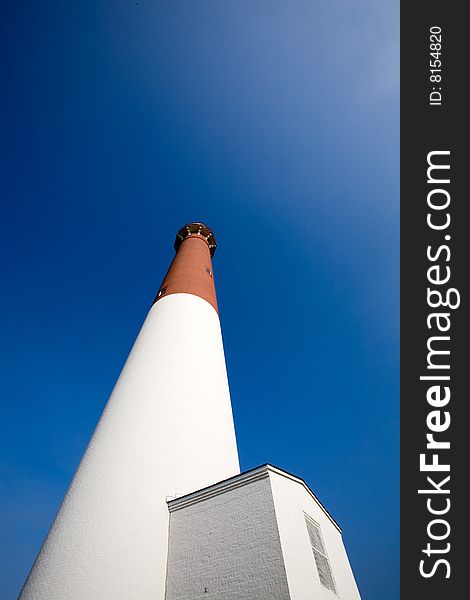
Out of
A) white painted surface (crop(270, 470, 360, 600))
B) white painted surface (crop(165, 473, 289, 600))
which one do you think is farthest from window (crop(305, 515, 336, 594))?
white painted surface (crop(165, 473, 289, 600))

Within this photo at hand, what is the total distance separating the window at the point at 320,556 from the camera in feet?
17.9

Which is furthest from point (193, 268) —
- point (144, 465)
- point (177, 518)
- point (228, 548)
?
point (228, 548)

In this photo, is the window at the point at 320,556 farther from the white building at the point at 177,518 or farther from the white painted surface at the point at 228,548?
the white painted surface at the point at 228,548

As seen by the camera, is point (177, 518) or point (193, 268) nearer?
point (177, 518)

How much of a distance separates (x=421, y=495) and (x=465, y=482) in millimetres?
651

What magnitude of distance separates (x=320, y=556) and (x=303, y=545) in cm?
86

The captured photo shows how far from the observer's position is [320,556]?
5.74m

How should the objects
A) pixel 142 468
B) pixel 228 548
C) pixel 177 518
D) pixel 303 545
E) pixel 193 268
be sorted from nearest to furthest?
pixel 228 548 → pixel 303 545 → pixel 177 518 → pixel 142 468 → pixel 193 268

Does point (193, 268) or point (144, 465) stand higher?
point (193, 268)

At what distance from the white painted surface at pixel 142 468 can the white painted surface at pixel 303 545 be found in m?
1.59

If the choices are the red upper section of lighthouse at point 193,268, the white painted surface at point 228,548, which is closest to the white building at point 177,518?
the white painted surface at point 228,548

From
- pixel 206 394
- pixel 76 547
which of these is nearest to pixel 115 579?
pixel 76 547

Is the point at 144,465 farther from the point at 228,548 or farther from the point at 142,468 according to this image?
the point at 228,548

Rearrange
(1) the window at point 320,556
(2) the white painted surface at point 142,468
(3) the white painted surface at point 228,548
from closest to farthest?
(3) the white painted surface at point 228,548 < (2) the white painted surface at point 142,468 < (1) the window at point 320,556
